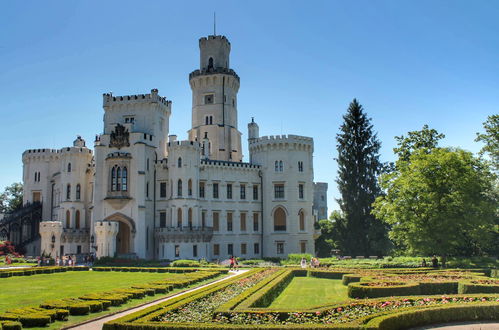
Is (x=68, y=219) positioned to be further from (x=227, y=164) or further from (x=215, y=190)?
(x=227, y=164)

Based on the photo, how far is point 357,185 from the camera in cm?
5922

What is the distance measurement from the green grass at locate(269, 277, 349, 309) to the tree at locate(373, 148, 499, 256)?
1224 cm

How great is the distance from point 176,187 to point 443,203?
30.1 metres

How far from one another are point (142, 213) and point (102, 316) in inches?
1472

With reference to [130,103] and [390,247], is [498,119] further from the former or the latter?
[130,103]

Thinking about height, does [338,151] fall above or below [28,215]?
above

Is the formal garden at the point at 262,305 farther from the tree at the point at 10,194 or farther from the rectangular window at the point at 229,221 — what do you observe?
the tree at the point at 10,194

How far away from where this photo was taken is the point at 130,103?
60344 millimetres

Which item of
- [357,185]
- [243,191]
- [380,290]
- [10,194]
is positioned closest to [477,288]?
[380,290]

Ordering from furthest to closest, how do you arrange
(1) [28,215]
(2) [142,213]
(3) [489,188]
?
1. (1) [28,215]
2. (2) [142,213]
3. (3) [489,188]

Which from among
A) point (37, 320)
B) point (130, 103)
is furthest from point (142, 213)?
point (37, 320)

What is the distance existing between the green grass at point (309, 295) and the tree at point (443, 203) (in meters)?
12.2

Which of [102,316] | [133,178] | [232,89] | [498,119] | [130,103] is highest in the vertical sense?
[232,89]

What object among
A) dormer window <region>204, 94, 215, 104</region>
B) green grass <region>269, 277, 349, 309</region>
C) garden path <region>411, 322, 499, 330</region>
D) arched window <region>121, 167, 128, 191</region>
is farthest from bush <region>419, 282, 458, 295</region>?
dormer window <region>204, 94, 215, 104</region>
